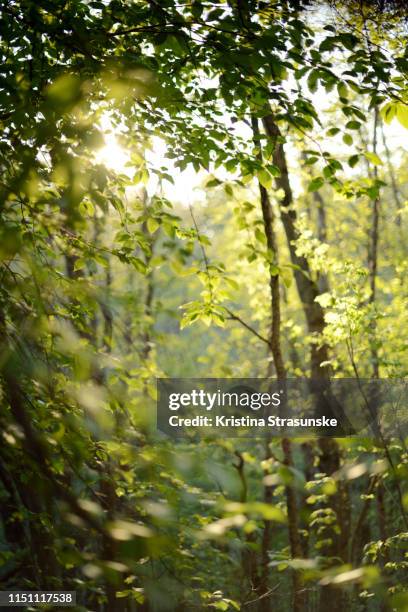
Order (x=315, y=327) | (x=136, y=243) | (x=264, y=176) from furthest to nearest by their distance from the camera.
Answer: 1. (x=315, y=327)
2. (x=136, y=243)
3. (x=264, y=176)

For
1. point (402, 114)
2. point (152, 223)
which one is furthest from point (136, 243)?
point (402, 114)

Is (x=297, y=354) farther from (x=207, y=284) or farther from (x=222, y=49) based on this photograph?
(x=222, y=49)

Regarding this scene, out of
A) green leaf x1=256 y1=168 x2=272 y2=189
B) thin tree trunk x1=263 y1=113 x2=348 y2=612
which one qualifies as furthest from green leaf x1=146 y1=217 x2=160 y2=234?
thin tree trunk x1=263 y1=113 x2=348 y2=612

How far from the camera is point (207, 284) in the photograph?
3.55 meters

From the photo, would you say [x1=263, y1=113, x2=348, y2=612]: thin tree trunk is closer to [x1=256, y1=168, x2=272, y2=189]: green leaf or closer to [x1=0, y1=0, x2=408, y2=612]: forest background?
[x1=0, y1=0, x2=408, y2=612]: forest background

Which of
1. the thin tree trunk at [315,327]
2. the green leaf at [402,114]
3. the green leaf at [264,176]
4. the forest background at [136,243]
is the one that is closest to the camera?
the forest background at [136,243]

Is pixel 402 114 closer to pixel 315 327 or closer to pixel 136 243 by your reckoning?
pixel 136 243

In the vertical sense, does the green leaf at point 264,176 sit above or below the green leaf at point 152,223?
above

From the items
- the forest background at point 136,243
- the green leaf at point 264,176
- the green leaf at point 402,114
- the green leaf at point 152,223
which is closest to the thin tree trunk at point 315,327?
the forest background at point 136,243

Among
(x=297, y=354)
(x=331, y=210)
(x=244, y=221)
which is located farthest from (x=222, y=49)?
(x=331, y=210)

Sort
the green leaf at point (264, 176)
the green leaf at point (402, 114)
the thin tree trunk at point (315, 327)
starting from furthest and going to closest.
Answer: the thin tree trunk at point (315, 327) < the green leaf at point (264, 176) < the green leaf at point (402, 114)

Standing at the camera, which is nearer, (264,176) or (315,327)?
(264,176)

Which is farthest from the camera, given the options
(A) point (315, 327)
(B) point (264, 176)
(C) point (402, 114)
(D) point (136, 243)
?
(A) point (315, 327)

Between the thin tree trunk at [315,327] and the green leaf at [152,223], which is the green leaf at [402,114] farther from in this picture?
the thin tree trunk at [315,327]
